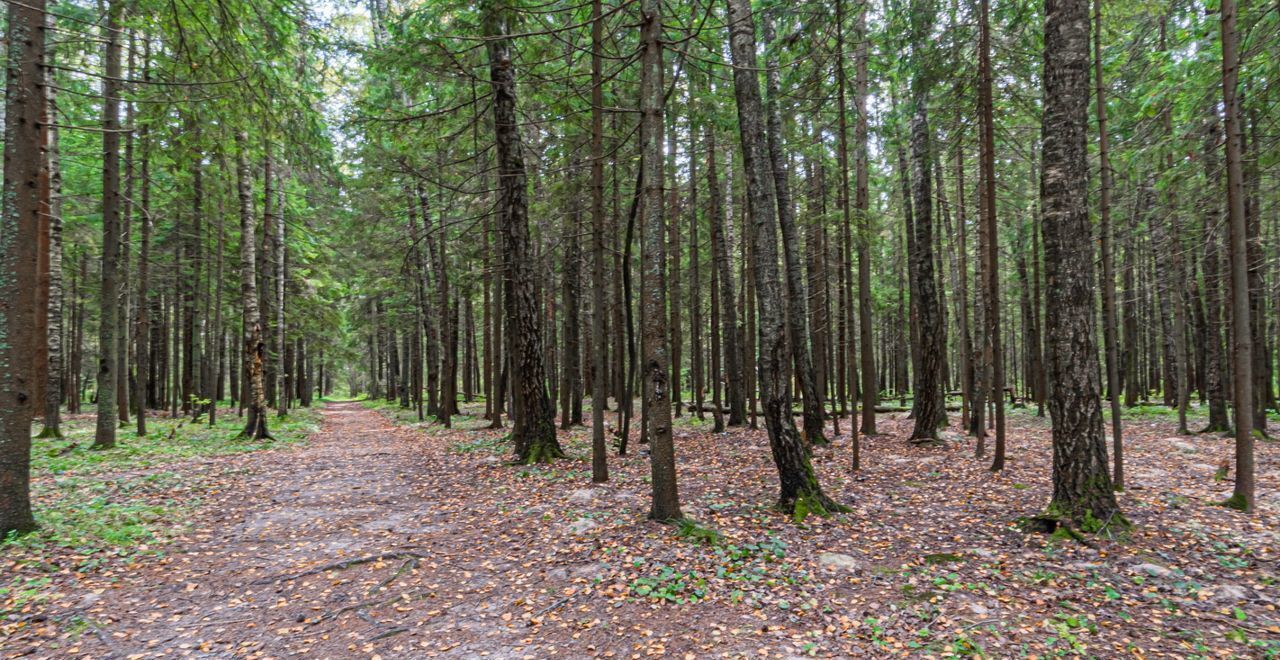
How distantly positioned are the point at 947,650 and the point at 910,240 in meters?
14.2

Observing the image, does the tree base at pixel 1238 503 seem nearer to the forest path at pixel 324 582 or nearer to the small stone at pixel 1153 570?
the small stone at pixel 1153 570

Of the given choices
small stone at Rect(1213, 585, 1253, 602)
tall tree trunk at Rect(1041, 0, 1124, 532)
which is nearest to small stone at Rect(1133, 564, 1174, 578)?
small stone at Rect(1213, 585, 1253, 602)

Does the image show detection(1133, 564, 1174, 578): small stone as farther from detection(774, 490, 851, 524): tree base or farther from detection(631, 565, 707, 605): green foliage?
detection(631, 565, 707, 605): green foliage

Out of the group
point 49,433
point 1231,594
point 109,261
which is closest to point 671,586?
point 1231,594

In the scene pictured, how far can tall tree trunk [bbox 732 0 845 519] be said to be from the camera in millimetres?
7082

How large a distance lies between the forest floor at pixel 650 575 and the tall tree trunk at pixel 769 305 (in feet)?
1.28

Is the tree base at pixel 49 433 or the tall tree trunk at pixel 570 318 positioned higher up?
the tall tree trunk at pixel 570 318

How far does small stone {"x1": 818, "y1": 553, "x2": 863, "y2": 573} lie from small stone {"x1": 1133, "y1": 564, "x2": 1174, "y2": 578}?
8.20 ft

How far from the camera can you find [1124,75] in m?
11.4

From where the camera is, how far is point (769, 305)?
7512mm

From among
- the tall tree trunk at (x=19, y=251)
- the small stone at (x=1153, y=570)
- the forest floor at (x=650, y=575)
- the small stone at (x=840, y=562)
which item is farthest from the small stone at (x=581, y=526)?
the tall tree trunk at (x=19, y=251)

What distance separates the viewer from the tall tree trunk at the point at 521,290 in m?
11.1

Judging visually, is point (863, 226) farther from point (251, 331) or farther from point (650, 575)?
point (251, 331)

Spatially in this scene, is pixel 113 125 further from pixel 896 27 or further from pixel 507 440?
pixel 896 27
